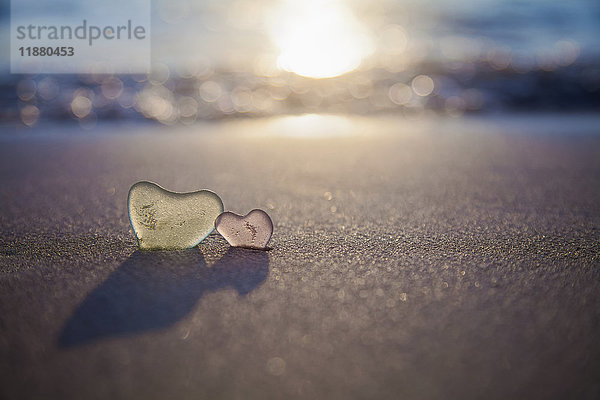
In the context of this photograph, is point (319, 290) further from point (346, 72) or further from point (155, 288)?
point (346, 72)

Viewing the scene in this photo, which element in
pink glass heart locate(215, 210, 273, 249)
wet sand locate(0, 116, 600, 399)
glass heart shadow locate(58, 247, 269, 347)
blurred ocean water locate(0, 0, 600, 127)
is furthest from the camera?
blurred ocean water locate(0, 0, 600, 127)

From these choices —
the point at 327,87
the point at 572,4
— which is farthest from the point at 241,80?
the point at 572,4

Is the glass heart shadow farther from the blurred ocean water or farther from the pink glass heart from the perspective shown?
the blurred ocean water

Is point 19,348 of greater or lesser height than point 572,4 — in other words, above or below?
below

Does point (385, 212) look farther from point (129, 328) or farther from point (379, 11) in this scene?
point (379, 11)

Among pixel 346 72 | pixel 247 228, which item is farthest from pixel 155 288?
pixel 346 72

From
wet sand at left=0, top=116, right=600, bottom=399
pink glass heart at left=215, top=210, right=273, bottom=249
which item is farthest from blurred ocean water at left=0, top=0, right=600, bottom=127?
pink glass heart at left=215, top=210, right=273, bottom=249
